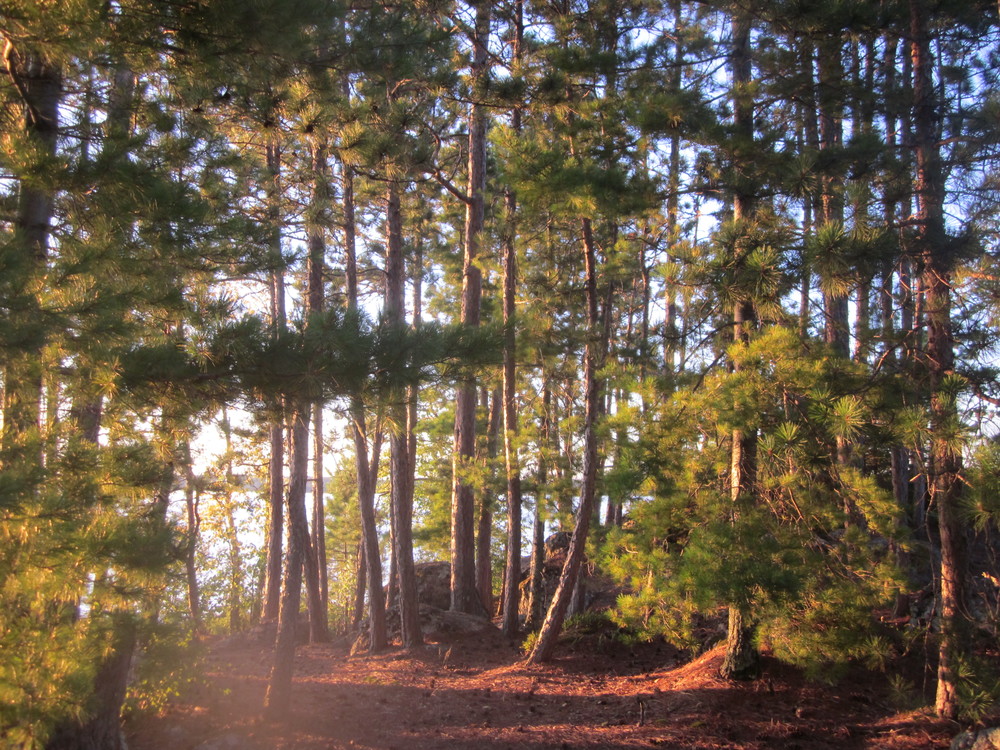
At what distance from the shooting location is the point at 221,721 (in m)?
7.93

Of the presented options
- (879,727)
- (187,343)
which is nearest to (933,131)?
(879,727)

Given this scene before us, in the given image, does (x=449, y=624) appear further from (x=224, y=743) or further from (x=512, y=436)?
(x=224, y=743)

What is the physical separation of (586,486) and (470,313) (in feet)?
12.4

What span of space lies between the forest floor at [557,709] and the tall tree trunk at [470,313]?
2613 millimetres

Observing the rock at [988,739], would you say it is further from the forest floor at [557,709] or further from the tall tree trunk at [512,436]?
the tall tree trunk at [512,436]

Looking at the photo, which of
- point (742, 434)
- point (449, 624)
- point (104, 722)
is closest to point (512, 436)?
point (449, 624)

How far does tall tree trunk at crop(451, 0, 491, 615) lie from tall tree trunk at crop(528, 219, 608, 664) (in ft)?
5.50

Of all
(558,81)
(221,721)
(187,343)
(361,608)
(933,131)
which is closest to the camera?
(187,343)

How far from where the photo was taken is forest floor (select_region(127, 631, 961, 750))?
6.30 m

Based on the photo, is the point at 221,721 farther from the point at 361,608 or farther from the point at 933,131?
the point at 933,131

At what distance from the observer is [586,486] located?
30.0 ft

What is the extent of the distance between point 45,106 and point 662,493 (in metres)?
6.22

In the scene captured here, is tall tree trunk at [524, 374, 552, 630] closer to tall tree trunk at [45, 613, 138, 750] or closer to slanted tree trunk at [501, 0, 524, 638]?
slanted tree trunk at [501, 0, 524, 638]

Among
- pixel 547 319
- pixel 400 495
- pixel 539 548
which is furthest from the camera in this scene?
pixel 539 548
